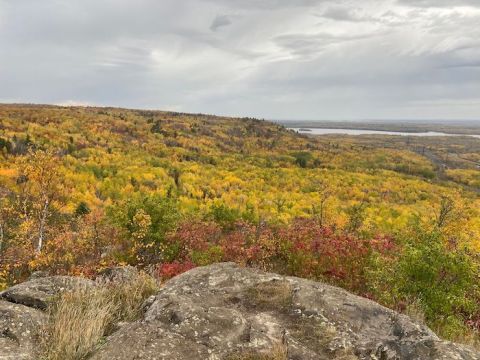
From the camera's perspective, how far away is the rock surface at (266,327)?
4.76 m

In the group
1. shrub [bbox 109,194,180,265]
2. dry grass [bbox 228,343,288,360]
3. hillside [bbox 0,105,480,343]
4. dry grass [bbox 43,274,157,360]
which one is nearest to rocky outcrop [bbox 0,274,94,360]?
dry grass [bbox 43,274,157,360]

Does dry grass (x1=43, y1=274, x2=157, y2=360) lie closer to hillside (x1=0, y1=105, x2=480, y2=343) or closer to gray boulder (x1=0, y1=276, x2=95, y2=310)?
gray boulder (x1=0, y1=276, x2=95, y2=310)

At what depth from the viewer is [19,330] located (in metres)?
5.18

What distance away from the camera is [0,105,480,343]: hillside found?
30.1 feet

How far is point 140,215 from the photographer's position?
552 inches

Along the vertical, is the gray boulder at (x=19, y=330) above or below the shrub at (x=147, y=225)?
above

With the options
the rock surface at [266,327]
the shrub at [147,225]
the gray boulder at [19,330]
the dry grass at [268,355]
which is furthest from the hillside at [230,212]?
the gray boulder at [19,330]

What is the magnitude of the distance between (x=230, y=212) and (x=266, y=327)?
15053 mm

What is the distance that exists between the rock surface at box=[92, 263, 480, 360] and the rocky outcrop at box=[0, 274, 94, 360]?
3.24 ft

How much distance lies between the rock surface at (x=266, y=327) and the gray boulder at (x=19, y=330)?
922 millimetres

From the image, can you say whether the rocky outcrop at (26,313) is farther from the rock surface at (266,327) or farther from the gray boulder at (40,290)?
the rock surface at (266,327)

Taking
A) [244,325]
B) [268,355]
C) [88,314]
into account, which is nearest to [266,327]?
[244,325]

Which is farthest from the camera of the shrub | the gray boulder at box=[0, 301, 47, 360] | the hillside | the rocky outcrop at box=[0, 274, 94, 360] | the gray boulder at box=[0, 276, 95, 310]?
the shrub

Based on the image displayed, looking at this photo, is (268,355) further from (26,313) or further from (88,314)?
(26,313)
